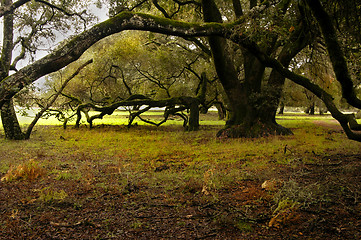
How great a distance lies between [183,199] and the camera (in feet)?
16.1

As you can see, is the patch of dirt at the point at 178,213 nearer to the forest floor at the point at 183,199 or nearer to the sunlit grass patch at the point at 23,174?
the forest floor at the point at 183,199

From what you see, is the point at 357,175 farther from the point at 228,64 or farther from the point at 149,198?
the point at 228,64

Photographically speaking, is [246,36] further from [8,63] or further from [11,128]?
[11,128]

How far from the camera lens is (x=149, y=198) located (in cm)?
499

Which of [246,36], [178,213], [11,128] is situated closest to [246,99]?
[246,36]

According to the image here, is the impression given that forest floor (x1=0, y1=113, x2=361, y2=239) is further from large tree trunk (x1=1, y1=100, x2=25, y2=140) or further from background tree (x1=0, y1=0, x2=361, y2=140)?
large tree trunk (x1=1, y1=100, x2=25, y2=140)

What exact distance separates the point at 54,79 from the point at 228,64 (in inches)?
939

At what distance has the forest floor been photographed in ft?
12.1

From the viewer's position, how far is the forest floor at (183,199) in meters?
3.68

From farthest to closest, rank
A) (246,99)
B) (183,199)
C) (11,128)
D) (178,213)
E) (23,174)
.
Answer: (246,99) → (11,128) → (23,174) → (183,199) → (178,213)

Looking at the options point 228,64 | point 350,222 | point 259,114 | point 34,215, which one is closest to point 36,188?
point 34,215

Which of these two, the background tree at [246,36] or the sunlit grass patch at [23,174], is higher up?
the background tree at [246,36]

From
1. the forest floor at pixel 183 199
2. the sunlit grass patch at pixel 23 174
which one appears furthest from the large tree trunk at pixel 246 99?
the sunlit grass patch at pixel 23 174

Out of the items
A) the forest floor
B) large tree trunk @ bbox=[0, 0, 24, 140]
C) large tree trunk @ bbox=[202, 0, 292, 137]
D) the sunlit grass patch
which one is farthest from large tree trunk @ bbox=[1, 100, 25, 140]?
large tree trunk @ bbox=[202, 0, 292, 137]
